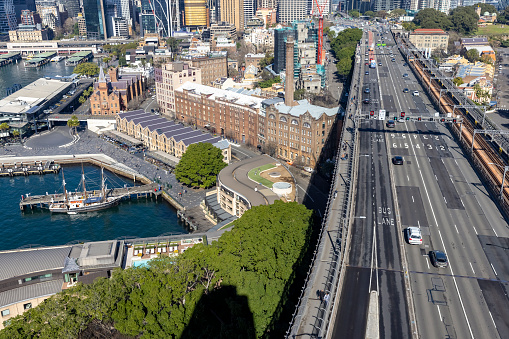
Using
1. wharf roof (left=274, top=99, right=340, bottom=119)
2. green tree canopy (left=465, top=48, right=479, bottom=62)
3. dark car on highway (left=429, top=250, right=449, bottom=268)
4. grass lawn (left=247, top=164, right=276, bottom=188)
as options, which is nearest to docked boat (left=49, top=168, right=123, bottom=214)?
grass lawn (left=247, top=164, right=276, bottom=188)

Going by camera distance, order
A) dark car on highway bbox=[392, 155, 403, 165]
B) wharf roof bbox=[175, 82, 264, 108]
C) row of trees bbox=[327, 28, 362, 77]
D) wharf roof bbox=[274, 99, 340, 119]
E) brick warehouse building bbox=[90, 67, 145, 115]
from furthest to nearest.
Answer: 1. row of trees bbox=[327, 28, 362, 77]
2. brick warehouse building bbox=[90, 67, 145, 115]
3. wharf roof bbox=[175, 82, 264, 108]
4. wharf roof bbox=[274, 99, 340, 119]
5. dark car on highway bbox=[392, 155, 403, 165]

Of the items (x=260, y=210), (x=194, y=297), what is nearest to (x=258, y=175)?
(x=260, y=210)

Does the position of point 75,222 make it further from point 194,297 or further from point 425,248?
point 425,248

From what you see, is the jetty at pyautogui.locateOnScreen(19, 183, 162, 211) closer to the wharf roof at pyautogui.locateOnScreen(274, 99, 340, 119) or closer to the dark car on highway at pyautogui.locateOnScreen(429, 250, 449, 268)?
the wharf roof at pyautogui.locateOnScreen(274, 99, 340, 119)

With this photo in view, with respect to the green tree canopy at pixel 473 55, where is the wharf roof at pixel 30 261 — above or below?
below

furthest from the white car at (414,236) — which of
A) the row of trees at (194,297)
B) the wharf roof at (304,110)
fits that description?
the wharf roof at (304,110)

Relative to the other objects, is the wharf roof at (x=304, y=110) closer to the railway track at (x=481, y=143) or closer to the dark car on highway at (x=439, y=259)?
the railway track at (x=481, y=143)

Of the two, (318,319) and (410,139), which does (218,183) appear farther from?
(318,319)
